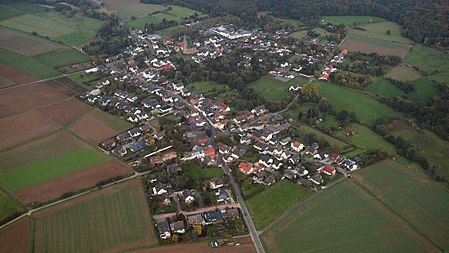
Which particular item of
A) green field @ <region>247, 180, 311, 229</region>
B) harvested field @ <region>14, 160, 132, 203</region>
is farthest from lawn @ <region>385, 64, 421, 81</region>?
harvested field @ <region>14, 160, 132, 203</region>

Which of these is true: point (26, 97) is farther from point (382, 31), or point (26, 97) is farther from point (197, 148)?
point (382, 31)

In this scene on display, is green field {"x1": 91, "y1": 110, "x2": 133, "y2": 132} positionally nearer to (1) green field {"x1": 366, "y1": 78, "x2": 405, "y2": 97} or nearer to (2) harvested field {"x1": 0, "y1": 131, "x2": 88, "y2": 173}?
(2) harvested field {"x1": 0, "y1": 131, "x2": 88, "y2": 173}

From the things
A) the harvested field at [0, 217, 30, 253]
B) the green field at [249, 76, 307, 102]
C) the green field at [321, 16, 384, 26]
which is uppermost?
the green field at [321, 16, 384, 26]

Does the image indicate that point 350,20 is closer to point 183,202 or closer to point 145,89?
point 145,89

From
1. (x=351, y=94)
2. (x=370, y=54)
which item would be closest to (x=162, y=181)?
(x=351, y=94)

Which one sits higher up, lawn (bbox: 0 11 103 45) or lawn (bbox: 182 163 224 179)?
lawn (bbox: 182 163 224 179)

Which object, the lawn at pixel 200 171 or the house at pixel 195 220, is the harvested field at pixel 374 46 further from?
the house at pixel 195 220

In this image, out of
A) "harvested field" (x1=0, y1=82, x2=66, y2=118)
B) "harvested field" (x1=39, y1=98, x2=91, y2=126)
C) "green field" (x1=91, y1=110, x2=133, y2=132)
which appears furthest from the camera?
"harvested field" (x1=0, y1=82, x2=66, y2=118)
